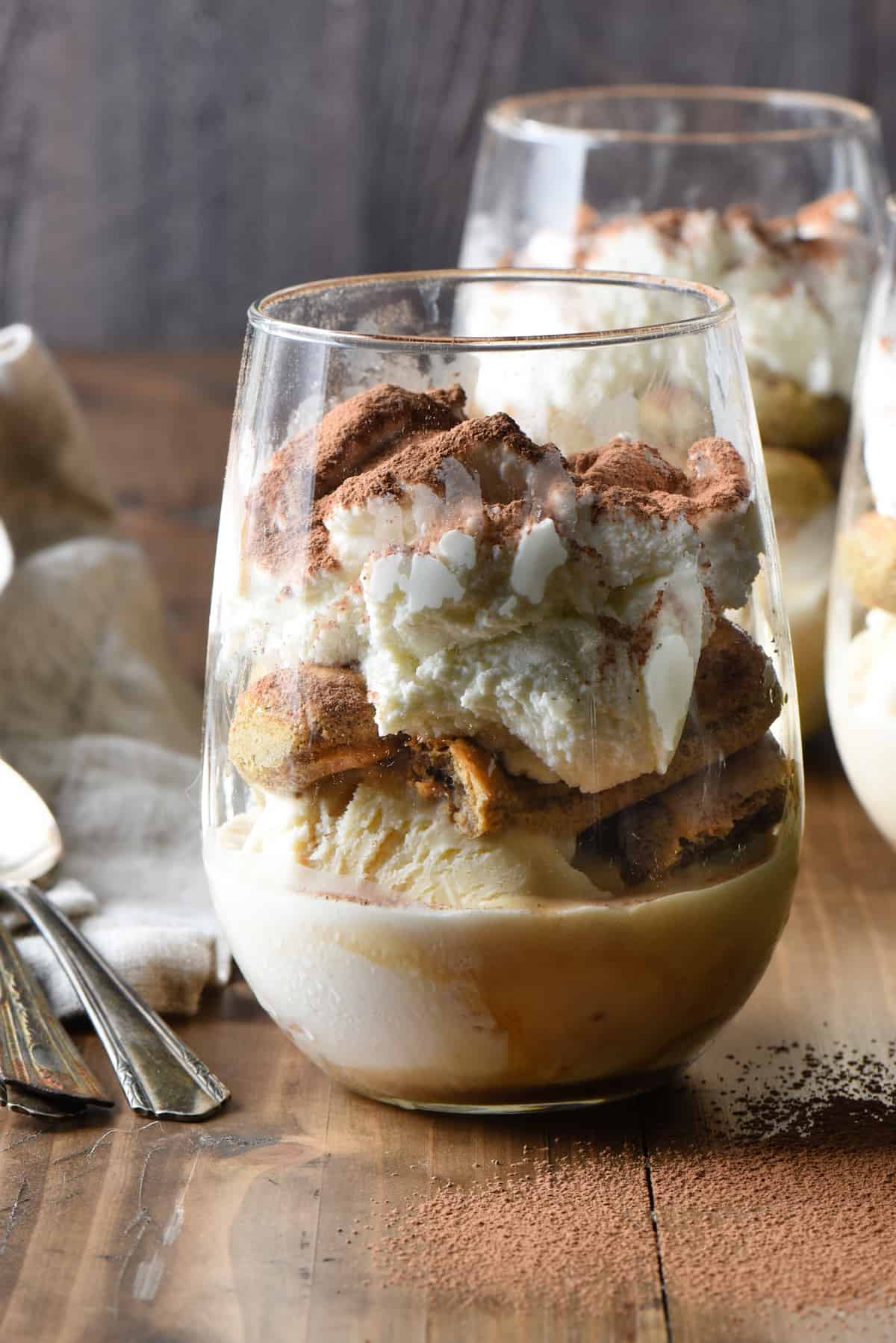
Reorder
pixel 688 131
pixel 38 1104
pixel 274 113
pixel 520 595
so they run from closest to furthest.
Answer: pixel 520 595, pixel 38 1104, pixel 688 131, pixel 274 113

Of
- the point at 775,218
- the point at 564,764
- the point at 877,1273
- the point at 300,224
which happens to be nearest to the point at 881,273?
the point at 775,218

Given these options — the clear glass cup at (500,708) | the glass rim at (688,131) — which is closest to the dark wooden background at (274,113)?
the glass rim at (688,131)

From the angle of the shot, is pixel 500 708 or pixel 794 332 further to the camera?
pixel 794 332

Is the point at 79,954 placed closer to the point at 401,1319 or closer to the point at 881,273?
the point at 401,1319

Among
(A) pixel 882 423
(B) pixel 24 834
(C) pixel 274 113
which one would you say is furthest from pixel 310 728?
(C) pixel 274 113

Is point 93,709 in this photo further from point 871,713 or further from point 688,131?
point 688,131

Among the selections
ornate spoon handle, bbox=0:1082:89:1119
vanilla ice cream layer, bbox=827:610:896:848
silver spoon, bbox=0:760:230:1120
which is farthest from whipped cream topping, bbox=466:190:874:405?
ornate spoon handle, bbox=0:1082:89:1119

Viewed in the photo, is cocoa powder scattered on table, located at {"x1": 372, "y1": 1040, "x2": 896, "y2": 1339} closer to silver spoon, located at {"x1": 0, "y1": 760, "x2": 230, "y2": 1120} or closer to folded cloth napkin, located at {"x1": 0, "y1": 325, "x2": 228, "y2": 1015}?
silver spoon, located at {"x1": 0, "y1": 760, "x2": 230, "y2": 1120}
